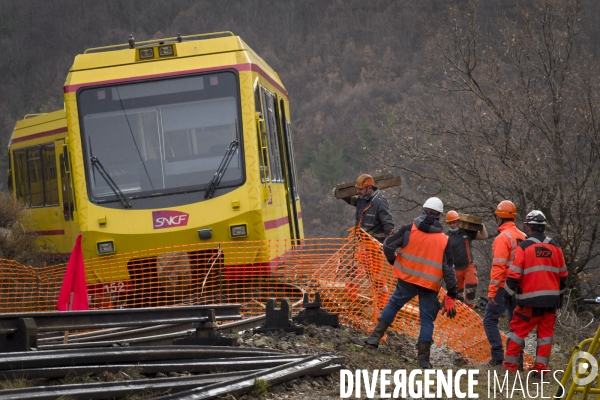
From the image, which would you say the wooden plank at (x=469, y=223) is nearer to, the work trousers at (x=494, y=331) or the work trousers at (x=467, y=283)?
the work trousers at (x=467, y=283)

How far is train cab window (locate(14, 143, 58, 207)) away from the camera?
2097 cm

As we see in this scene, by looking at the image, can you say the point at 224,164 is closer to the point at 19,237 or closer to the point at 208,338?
the point at 208,338

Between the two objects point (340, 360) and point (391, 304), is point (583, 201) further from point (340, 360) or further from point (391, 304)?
point (340, 360)

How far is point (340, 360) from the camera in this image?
29.3ft

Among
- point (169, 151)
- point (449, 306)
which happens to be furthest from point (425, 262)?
point (169, 151)

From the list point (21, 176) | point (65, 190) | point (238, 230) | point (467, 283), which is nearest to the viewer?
point (238, 230)

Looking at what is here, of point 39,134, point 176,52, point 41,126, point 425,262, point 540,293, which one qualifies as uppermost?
point 176,52

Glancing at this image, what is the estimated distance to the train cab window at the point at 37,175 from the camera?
68.8 feet

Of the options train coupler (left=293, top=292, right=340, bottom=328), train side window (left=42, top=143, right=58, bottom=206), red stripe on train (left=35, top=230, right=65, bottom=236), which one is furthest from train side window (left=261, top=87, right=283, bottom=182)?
red stripe on train (left=35, top=230, right=65, bottom=236)

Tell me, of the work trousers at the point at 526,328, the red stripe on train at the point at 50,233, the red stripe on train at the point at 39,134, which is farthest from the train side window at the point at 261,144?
the red stripe on train at the point at 50,233

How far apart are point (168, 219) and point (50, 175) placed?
8798 millimetres

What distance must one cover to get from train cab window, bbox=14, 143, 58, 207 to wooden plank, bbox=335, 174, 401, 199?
8.01 meters

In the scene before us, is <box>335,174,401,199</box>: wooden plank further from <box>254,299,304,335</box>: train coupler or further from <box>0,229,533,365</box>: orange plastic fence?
<box>254,299,304,335</box>: train coupler

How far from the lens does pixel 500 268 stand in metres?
10.5
